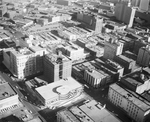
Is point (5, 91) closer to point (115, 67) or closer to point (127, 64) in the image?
point (115, 67)

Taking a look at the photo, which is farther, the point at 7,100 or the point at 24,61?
the point at 24,61

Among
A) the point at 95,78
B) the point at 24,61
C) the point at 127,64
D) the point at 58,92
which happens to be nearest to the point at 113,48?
the point at 127,64

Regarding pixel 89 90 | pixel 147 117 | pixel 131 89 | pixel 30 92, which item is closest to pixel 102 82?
pixel 89 90

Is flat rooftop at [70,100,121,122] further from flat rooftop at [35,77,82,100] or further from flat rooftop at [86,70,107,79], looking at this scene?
flat rooftop at [86,70,107,79]

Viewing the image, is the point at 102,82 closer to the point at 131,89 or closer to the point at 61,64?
the point at 131,89

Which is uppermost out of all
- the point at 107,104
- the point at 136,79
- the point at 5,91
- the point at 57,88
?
the point at 136,79

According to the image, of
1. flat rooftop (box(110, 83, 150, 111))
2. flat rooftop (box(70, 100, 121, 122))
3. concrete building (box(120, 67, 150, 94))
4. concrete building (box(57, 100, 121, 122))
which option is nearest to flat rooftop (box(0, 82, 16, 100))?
concrete building (box(57, 100, 121, 122))
